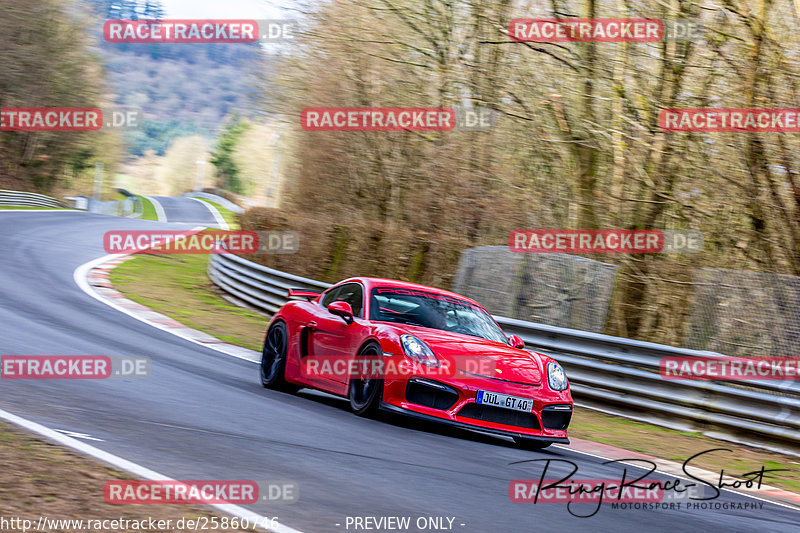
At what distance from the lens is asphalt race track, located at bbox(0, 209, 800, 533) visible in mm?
5398

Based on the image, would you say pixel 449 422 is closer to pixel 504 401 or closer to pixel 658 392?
pixel 504 401

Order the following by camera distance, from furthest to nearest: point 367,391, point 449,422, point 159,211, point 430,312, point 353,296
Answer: point 159,211 < point 353,296 < point 430,312 < point 367,391 < point 449,422

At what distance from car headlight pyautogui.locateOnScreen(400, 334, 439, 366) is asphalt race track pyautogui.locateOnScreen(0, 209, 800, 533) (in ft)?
2.02

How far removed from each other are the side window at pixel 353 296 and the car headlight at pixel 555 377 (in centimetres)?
186

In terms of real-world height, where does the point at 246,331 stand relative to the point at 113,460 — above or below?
below

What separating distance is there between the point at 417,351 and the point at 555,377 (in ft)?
4.46

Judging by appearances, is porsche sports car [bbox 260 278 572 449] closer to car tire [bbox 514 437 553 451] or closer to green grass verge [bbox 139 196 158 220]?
car tire [bbox 514 437 553 451]

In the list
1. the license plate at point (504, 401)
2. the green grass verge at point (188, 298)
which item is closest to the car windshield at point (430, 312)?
the license plate at point (504, 401)

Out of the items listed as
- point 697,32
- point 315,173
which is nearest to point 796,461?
point 697,32

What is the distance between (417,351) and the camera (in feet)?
26.5

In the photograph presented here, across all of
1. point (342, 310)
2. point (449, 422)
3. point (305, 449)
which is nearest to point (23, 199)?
point (342, 310)

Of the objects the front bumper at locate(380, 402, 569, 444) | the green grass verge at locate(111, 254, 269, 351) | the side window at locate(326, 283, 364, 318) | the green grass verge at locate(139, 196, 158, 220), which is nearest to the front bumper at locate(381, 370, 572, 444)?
the front bumper at locate(380, 402, 569, 444)

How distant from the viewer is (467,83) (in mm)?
18047

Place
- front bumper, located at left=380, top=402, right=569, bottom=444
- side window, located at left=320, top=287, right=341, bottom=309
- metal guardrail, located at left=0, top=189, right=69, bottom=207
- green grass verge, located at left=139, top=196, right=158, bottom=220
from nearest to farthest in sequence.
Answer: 1. front bumper, located at left=380, top=402, right=569, bottom=444
2. side window, located at left=320, top=287, right=341, bottom=309
3. metal guardrail, located at left=0, top=189, right=69, bottom=207
4. green grass verge, located at left=139, top=196, right=158, bottom=220
